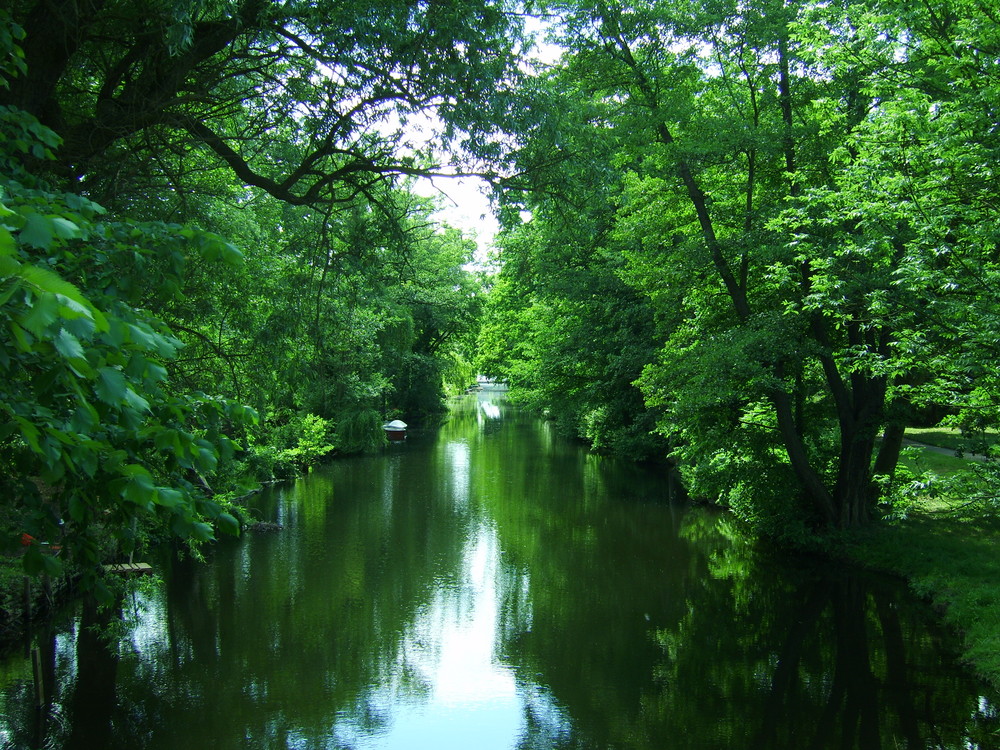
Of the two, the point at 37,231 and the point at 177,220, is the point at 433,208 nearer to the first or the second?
the point at 177,220

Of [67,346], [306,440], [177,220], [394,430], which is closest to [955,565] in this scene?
[177,220]

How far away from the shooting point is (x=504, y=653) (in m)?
10.5

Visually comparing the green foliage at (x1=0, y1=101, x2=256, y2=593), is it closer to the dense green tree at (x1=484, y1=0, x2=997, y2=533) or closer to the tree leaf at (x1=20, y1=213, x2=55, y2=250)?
the tree leaf at (x1=20, y1=213, x2=55, y2=250)

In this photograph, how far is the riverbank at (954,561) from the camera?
978 centimetres

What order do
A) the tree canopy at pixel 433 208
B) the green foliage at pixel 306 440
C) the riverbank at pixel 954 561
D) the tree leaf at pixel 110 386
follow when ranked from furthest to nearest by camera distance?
the green foliage at pixel 306 440, the riverbank at pixel 954 561, the tree canopy at pixel 433 208, the tree leaf at pixel 110 386

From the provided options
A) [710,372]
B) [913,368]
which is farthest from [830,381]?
[913,368]

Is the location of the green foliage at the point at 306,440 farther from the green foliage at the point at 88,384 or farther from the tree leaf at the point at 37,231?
the tree leaf at the point at 37,231

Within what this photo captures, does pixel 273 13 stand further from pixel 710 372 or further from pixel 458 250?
pixel 458 250

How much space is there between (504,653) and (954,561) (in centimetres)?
731

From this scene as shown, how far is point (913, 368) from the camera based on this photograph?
32.6 ft

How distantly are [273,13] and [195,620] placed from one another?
342 inches

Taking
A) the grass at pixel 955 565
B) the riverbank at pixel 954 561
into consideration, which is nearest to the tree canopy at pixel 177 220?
the riverbank at pixel 954 561

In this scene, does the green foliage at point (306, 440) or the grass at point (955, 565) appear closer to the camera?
the grass at point (955, 565)

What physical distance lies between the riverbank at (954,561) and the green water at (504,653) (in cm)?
38
